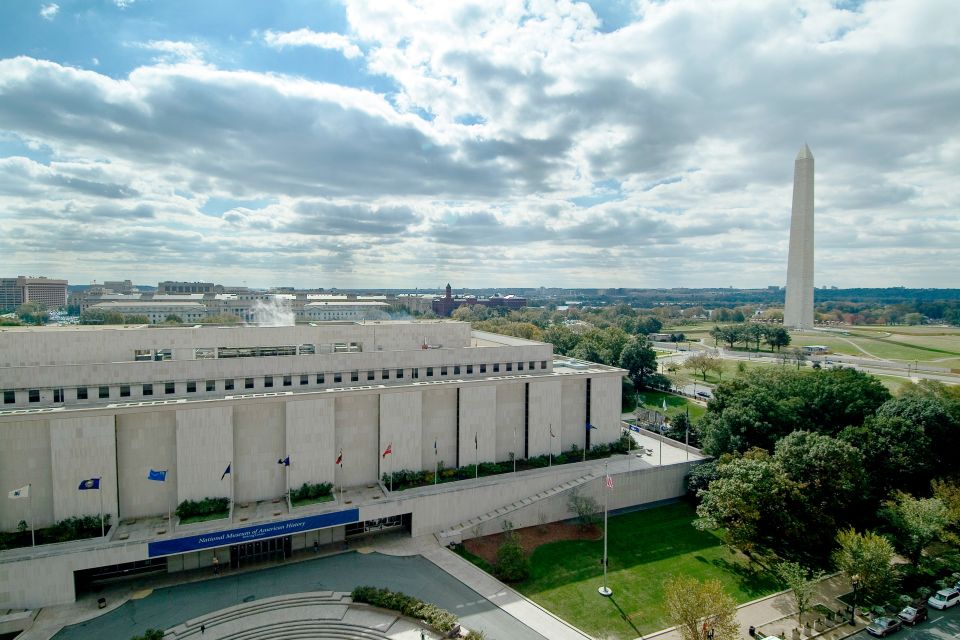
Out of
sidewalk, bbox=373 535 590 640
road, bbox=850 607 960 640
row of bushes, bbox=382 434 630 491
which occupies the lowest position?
road, bbox=850 607 960 640

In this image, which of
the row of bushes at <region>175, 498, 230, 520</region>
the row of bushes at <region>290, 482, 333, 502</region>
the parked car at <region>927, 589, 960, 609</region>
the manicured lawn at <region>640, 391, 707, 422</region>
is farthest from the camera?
the manicured lawn at <region>640, 391, 707, 422</region>

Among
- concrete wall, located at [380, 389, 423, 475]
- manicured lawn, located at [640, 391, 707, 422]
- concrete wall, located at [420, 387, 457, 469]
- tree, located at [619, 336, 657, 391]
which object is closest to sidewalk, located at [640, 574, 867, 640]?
concrete wall, located at [420, 387, 457, 469]

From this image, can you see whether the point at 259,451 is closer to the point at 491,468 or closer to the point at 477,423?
the point at 477,423

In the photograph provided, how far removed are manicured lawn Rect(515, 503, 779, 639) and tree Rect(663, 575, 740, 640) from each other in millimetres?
3605

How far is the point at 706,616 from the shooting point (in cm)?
2655

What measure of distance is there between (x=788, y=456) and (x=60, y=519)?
54.0 m

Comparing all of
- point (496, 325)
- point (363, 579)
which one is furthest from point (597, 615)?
point (496, 325)

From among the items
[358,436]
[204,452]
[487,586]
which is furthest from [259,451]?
[487,586]

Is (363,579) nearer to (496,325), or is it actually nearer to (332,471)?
(332,471)

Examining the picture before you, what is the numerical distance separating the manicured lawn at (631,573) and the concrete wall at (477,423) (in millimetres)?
10290

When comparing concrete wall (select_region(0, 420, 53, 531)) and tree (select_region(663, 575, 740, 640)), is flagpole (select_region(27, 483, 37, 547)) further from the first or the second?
tree (select_region(663, 575, 740, 640))

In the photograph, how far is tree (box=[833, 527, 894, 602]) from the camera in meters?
31.3

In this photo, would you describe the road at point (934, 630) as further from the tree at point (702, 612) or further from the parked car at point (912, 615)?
the tree at point (702, 612)

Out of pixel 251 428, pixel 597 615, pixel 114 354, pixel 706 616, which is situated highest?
pixel 114 354
